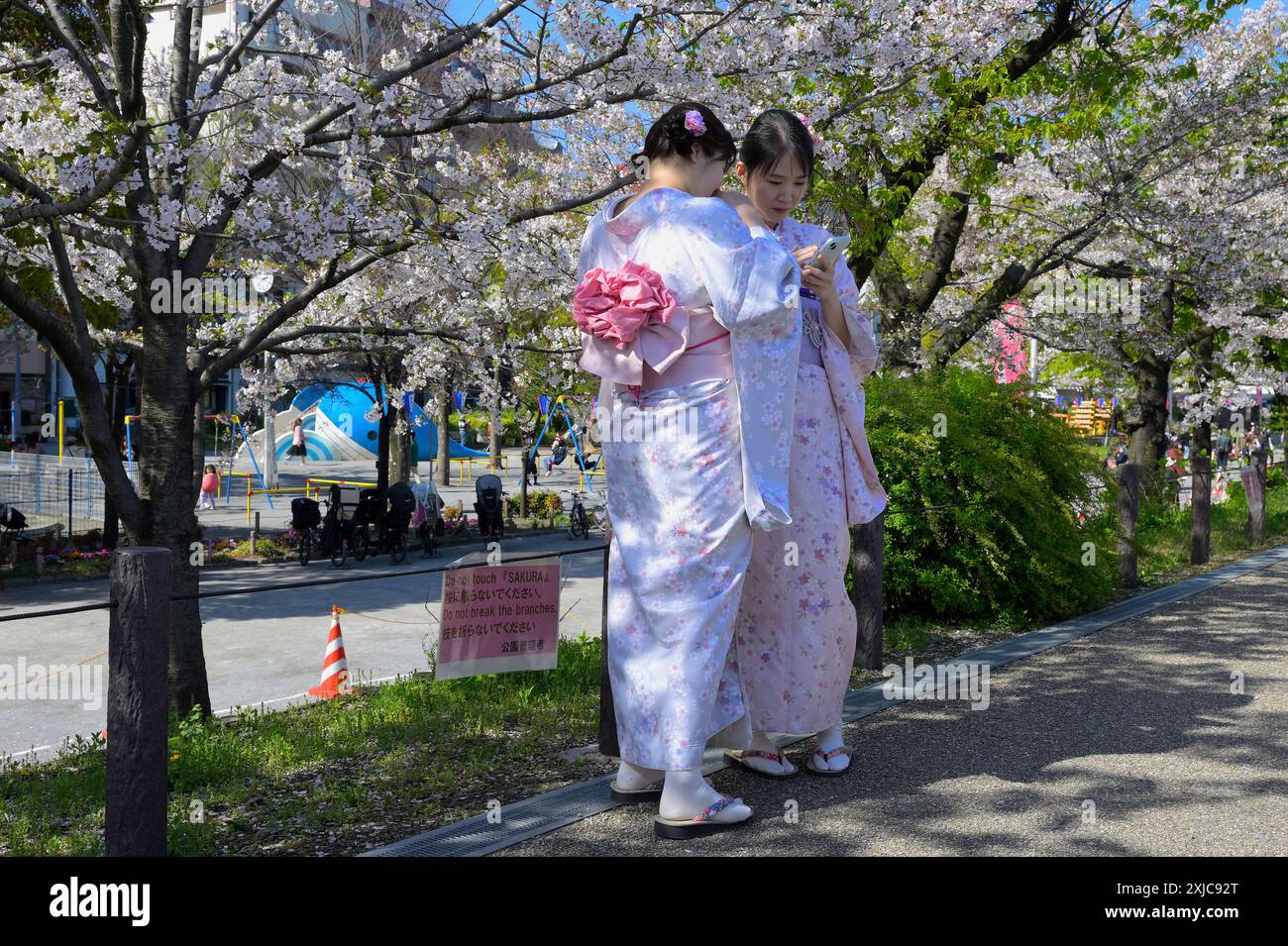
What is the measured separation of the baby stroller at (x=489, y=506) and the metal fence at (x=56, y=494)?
5.95m

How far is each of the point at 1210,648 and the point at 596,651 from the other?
3.61 metres

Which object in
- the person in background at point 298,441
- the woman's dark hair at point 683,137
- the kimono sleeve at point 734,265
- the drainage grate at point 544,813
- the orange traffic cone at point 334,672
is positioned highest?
the person in background at point 298,441

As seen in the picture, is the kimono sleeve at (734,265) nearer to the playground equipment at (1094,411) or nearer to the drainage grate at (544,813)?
the drainage grate at (544,813)

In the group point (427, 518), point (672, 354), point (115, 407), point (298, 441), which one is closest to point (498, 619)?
point (672, 354)

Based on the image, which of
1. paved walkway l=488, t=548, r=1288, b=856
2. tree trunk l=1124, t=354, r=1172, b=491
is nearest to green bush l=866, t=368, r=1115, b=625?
paved walkway l=488, t=548, r=1288, b=856

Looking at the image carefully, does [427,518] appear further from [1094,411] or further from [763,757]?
[1094,411]

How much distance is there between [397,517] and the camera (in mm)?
16719

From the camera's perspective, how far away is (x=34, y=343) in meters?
26.7

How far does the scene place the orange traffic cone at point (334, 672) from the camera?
7621 mm

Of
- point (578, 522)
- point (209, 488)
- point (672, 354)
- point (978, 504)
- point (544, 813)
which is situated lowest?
point (544, 813)

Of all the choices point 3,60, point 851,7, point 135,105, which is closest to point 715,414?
point 135,105

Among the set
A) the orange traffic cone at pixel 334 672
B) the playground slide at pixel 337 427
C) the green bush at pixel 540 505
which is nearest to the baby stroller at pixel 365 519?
the green bush at pixel 540 505

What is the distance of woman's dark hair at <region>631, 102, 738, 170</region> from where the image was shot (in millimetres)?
3361

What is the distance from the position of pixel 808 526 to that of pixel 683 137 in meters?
1.34
